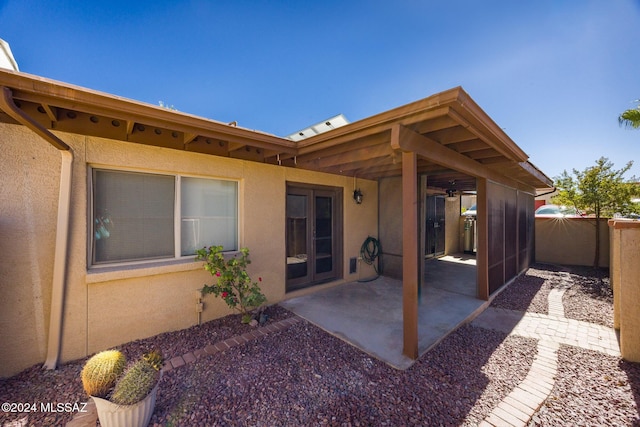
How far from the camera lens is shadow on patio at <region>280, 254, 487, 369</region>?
3348mm

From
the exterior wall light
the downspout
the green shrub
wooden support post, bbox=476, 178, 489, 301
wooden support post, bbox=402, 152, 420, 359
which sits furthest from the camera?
the exterior wall light

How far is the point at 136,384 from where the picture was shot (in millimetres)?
1933

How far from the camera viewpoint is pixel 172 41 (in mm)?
6012

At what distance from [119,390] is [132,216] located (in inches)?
91.7

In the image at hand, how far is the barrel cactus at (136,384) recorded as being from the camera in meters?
1.87

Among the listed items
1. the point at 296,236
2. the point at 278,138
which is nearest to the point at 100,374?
the point at 278,138

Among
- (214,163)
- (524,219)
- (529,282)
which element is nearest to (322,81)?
(214,163)

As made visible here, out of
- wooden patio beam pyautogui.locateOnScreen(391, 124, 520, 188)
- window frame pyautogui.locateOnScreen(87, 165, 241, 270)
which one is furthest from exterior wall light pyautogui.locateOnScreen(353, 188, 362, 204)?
window frame pyautogui.locateOnScreen(87, 165, 241, 270)

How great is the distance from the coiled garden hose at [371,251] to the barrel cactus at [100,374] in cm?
527

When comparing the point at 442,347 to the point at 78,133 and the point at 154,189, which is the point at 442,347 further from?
the point at 78,133

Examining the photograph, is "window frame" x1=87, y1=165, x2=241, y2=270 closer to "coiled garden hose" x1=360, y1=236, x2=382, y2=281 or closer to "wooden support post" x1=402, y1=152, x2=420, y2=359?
"wooden support post" x1=402, y1=152, x2=420, y2=359

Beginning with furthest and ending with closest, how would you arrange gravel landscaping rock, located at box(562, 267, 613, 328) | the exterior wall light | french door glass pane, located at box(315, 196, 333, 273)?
the exterior wall light < french door glass pane, located at box(315, 196, 333, 273) < gravel landscaping rock, located at box(562, 267, 613, 328)

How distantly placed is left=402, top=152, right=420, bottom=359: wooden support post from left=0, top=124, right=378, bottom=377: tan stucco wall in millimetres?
2852

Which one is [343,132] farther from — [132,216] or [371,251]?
[371,251]
